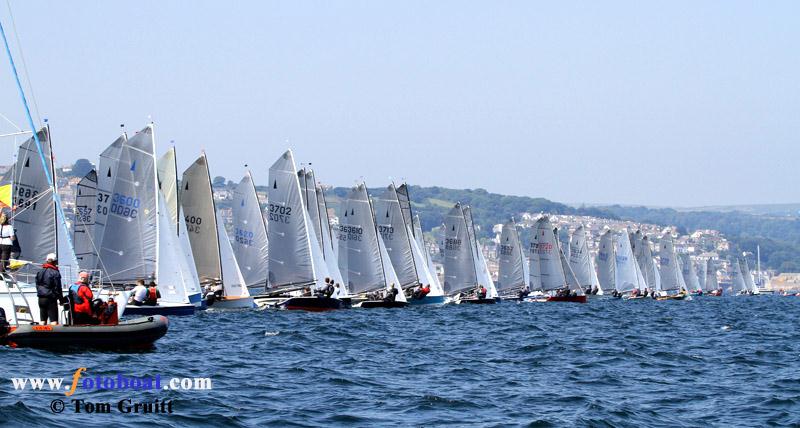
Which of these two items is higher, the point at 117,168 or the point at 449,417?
the point at 117,168

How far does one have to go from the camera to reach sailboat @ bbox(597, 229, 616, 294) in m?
99.8

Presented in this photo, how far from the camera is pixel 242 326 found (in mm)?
35312

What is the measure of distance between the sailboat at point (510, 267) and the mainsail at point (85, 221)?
39.0m

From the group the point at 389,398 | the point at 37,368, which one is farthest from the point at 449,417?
the point at 37,368

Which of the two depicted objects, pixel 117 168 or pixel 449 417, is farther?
pixel 117 168

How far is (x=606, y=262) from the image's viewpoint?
330 ft

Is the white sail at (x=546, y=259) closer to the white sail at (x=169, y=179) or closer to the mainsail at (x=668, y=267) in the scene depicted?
the white sail at (x=169, y=179)

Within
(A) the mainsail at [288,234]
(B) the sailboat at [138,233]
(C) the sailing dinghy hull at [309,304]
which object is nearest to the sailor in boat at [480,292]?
(A) the mainsail at [288,234]

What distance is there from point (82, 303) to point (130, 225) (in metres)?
16.2

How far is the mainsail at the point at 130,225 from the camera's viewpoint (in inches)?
1543

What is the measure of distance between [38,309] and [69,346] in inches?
70.5

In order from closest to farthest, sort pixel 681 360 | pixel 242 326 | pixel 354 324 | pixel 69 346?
pixel 69 346 < pixel 681 360 < pixel 242 326 < pixel 354 324

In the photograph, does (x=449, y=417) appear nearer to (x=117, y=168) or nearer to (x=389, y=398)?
(x=389, y=398)

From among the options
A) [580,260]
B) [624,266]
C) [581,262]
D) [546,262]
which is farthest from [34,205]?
[624,266]
